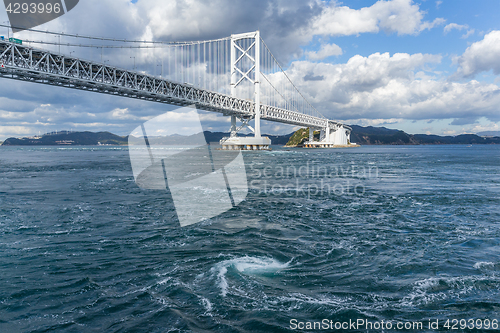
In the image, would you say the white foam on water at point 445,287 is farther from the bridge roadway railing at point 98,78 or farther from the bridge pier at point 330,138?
the bridge pier at point 330,138

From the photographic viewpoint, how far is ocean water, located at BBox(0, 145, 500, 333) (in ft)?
11.7

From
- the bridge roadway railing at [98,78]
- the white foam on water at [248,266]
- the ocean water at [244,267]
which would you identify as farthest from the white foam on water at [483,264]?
the bridge roadway railing at [98,78]

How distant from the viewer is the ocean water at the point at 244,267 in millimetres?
3553

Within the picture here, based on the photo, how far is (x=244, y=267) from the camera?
4.98 meters

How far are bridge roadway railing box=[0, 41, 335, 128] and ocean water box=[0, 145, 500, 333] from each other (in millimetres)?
25834

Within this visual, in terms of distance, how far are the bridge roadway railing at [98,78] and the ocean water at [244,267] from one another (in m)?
25.8

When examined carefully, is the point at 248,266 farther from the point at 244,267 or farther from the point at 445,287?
the point at 445,287

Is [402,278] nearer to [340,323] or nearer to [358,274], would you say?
[358,274]

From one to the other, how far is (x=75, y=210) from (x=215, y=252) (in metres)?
6.05

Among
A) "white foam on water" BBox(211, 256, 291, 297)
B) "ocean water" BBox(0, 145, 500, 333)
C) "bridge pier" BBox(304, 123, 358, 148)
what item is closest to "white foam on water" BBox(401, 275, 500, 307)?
"ocean water" BBox(0, 145, 500, 333)

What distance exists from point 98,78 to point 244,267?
38.7 m

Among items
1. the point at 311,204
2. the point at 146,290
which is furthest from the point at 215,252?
the point at 311,204

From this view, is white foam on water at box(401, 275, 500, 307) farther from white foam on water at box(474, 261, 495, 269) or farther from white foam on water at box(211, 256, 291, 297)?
white foam on water at box(211, 256, 291, 297)

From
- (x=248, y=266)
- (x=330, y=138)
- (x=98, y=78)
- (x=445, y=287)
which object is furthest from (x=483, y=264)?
(x=330, y=138)
